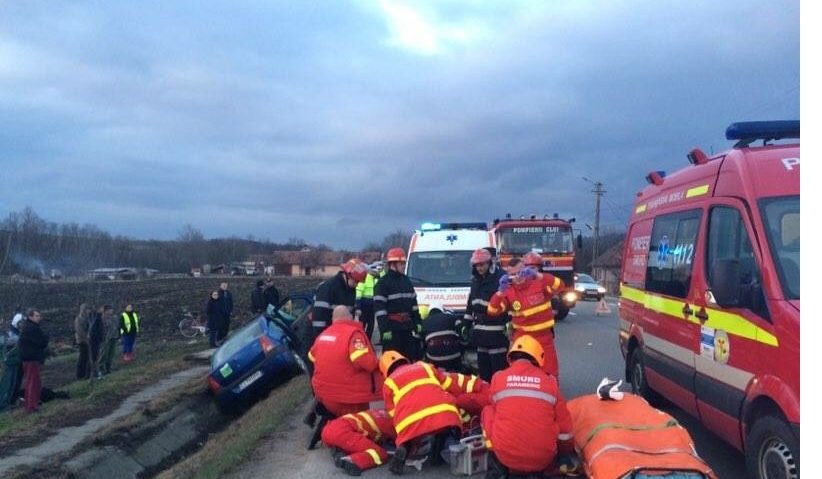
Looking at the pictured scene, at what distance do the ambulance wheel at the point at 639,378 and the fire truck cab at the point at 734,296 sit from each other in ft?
0.12

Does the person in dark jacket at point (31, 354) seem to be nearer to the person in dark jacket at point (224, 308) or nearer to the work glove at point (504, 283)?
the person in dark jacket at point (224, 308)

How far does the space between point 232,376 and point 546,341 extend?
7.06 m

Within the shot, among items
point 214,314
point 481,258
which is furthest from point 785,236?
point 214,314

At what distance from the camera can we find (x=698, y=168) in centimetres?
784

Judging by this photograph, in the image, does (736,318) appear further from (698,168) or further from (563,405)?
(698,168)

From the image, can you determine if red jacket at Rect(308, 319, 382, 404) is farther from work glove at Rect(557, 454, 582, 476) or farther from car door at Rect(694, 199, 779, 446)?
car door at Rect(694, 199, 779, 446)

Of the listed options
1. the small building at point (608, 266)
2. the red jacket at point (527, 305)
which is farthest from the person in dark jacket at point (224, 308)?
the small building at point (608, 266)

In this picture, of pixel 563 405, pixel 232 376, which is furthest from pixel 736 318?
pixel 232 376

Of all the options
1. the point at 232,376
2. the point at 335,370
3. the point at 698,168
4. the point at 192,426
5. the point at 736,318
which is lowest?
the point at 192,426

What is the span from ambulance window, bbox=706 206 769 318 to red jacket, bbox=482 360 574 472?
160cm

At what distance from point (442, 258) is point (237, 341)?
14.4 feet

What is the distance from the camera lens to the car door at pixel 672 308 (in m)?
7.38

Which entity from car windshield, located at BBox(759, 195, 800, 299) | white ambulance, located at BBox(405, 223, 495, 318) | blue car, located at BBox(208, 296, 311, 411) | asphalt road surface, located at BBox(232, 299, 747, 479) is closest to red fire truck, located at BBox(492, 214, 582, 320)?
white ambulance, located at BBox(405, 223, 495, 318)

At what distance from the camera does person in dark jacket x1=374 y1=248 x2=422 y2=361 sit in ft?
32.6
